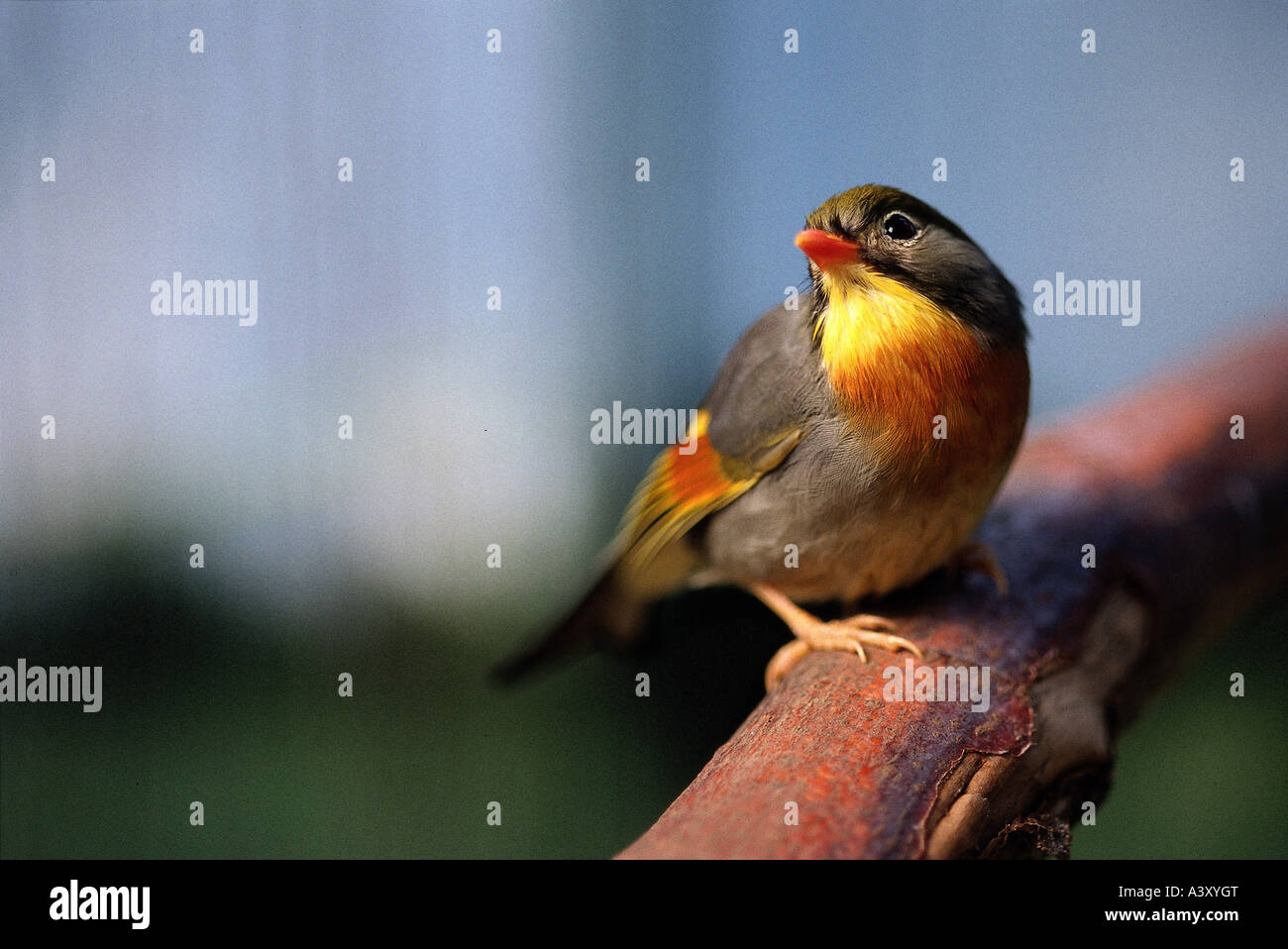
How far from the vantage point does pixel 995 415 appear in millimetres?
1486

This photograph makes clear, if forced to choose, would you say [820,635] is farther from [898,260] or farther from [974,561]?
[898,260]

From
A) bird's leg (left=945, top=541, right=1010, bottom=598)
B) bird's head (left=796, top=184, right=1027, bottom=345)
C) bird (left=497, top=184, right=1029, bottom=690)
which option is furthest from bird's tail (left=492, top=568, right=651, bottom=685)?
bird's head (left=796, top=184, right=1027, bottom=345)

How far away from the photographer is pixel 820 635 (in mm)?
1565

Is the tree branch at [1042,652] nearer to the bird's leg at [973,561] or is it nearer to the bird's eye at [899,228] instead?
the bird's leg at [973,561]

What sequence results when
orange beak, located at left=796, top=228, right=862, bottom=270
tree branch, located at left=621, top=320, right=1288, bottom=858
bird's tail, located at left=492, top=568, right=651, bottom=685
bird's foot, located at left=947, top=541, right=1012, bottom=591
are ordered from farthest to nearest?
1. bird's tail, located at left=492, top=568, right=651, bottom=685
2. bird's foot, located at left=947, top=541, right=1012, bottom=591
3. orange beak, located at left=796, top=228, right=862, bottom=270
4. tree branch, located at left=621, top=320, right=1288, bottom=858

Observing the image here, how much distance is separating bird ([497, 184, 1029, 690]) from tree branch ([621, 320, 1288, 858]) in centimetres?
14

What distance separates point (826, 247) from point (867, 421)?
296mm

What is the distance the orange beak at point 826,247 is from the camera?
1.42m

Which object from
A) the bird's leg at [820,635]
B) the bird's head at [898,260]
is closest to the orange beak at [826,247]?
the bird's head at [898,260]

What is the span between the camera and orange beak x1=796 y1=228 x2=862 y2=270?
4.64 ft

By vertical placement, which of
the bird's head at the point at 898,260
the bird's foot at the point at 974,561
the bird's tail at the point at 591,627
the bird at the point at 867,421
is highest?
the bird's head at the point at 898,260

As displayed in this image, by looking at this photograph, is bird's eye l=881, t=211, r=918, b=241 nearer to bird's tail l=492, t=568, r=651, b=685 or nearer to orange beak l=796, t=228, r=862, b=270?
orange beak l=796, t=228, r=862, b=270

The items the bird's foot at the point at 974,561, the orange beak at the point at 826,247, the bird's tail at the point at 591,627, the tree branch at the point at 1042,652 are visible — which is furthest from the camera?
the bird's tail at the point at 591,627
